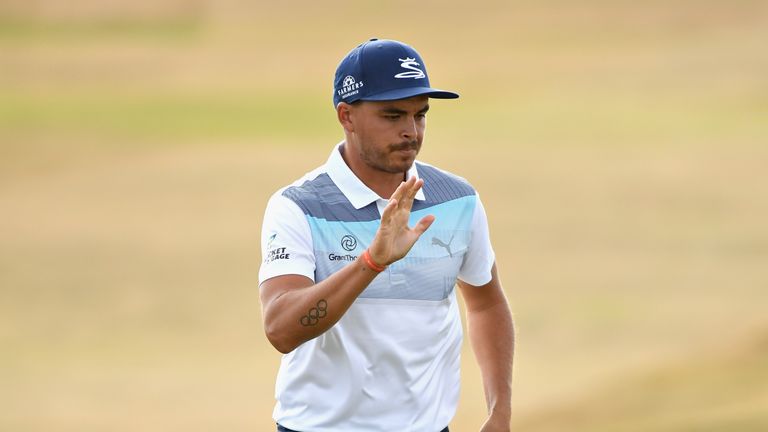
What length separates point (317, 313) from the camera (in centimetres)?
409

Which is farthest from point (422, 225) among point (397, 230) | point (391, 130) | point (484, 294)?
point (484, 294)

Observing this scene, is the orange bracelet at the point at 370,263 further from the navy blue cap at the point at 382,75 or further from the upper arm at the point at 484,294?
the upper arm at the point at 484,294

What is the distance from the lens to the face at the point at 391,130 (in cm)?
449

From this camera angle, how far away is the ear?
4641 millimetres

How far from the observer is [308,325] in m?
4.11

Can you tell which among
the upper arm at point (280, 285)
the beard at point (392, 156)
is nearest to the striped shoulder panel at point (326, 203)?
the beard at point (392, 156)

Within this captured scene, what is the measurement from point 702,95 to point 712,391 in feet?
49.1

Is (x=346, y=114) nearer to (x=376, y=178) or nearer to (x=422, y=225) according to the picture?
(x=376, y=178)

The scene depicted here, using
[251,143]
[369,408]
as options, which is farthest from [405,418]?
[251,143]

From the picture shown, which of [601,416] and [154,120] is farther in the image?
[154,120]

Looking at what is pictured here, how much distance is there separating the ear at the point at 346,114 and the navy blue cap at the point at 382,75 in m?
0.02

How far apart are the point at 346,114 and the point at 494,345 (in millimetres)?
1127

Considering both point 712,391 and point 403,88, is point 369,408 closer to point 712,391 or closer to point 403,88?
point 403,88

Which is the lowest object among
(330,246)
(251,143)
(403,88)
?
(330,246)
